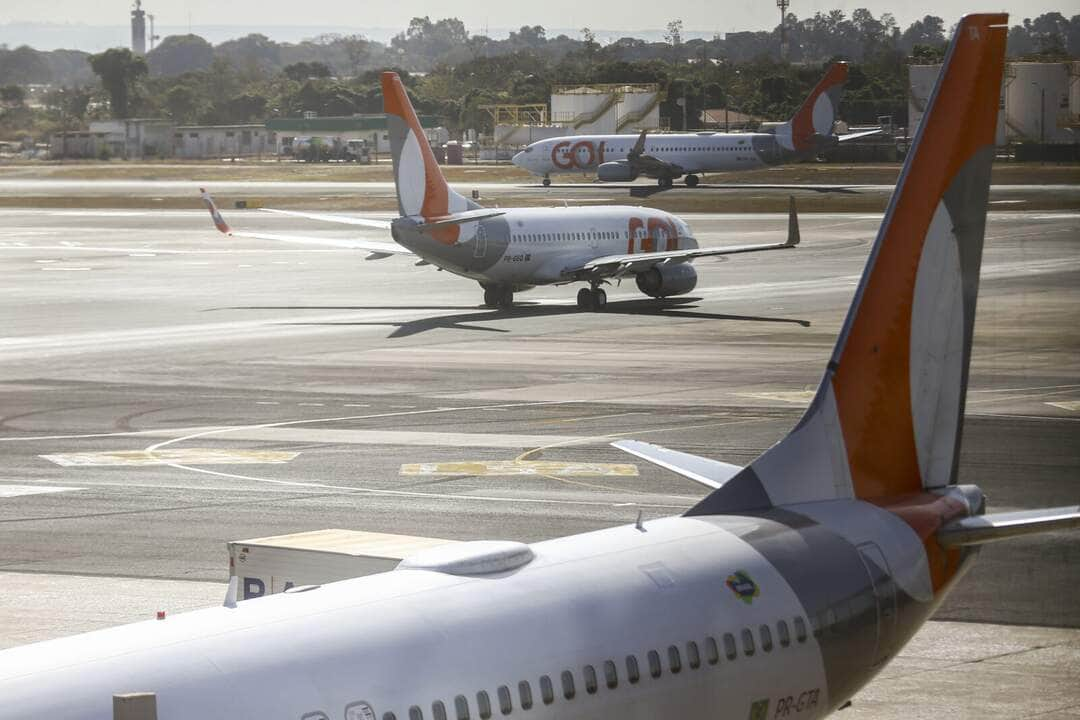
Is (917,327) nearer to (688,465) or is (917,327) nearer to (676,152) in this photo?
(688,465)

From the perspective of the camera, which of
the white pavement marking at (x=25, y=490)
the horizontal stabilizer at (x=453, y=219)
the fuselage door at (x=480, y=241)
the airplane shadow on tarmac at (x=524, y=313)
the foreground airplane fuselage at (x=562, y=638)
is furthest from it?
the fuselage door at (x=480, y=241)

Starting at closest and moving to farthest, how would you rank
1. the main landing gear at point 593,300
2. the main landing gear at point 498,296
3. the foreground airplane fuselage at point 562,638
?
the foreground airplane fuselage at point 562,638
the main landing gear at point 593,300
the main landing gear at point 498,296

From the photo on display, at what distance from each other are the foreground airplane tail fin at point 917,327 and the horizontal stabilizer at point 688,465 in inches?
32.3

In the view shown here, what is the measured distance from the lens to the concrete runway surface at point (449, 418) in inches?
1065

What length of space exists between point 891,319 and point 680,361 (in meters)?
37.3

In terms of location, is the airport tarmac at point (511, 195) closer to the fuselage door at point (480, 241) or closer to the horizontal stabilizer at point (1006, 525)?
the fuselage door at point (480, 241)

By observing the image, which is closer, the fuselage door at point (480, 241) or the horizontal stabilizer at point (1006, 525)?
the horizontal stabilizer at point (1006, 525)

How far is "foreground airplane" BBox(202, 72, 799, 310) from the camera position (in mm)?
68375

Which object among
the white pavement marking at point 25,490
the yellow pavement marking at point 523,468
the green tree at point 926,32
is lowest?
the white pavement marking at point 25,490

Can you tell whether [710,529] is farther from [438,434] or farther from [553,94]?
[553,94]

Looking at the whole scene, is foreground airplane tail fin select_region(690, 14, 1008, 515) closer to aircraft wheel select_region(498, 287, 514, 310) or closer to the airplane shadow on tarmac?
the airplane shadow on tarmac

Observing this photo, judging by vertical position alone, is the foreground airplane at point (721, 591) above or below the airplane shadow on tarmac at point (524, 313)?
above

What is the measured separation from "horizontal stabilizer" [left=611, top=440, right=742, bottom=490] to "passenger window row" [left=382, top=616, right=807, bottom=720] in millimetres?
3456

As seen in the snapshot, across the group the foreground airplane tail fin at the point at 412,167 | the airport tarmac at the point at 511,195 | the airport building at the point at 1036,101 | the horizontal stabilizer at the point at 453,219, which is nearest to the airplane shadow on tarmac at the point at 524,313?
the foreground airplane tail fin at the point at 412,167
